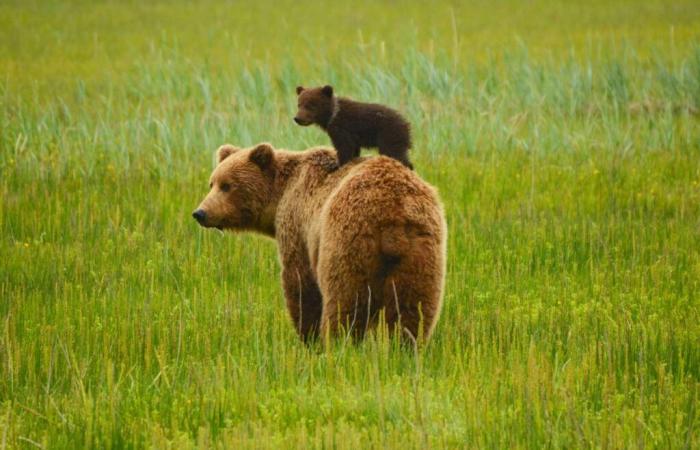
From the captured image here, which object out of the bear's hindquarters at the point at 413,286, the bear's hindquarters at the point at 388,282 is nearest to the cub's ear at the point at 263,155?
the bear's hindquarters at the point at 388,282

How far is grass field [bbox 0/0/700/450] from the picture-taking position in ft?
16.3

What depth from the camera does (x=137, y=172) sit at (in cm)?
1085

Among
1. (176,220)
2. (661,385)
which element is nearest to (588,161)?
(176,220)

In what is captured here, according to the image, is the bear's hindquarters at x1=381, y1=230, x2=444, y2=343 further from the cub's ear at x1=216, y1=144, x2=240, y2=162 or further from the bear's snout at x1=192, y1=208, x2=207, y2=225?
the cub's ear at x1=216, y1=144, x2=240, y2=162

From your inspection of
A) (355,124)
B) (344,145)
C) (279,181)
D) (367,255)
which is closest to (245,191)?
(279,181)

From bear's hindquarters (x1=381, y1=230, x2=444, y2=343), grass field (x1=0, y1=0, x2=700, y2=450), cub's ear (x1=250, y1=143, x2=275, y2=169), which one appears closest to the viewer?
grass field (x1=0, y1=0, x2=700, y2=450)

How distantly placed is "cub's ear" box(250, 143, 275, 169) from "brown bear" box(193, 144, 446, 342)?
1.67 ft

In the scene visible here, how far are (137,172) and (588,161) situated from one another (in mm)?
4489

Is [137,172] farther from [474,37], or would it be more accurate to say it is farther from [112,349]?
[474,37]

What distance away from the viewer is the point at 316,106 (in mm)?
7234

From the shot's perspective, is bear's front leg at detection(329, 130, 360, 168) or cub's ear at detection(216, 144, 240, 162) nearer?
bear's front leg at detection(329, 130, 360, 168)

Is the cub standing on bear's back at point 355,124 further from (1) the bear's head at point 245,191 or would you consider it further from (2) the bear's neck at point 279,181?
(1) the bear's head at point 245,191

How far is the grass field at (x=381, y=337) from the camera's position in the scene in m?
4.97

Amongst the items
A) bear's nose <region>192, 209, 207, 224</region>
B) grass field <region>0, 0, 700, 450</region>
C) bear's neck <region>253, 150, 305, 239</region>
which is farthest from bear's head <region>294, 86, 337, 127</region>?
grass field <region>0, 0, 700, 450</region>
